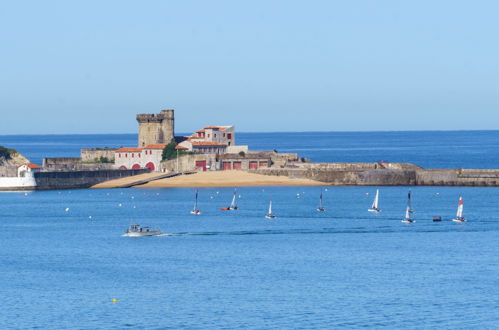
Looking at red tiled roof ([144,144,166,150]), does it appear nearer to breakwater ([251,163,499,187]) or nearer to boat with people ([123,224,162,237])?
breakwater ([251,163,499,187])

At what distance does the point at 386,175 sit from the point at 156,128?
43.5m

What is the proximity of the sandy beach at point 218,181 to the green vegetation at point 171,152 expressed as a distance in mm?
6124

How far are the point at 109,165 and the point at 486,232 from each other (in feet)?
277

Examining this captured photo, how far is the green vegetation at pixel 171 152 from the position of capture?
16911cm

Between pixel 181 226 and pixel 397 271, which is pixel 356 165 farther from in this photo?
pixel 397 271

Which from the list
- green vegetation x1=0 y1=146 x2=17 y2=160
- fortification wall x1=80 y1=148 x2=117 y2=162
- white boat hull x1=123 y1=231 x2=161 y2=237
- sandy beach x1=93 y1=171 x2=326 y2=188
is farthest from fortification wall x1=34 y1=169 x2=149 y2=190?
white boat hull x1=123 y1=231 x2=161 y2=237

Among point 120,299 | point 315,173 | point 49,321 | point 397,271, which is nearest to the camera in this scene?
point 49,321

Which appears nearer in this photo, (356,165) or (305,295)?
(305,295)

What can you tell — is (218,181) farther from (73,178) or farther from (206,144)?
(73,178)

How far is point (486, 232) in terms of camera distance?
100m

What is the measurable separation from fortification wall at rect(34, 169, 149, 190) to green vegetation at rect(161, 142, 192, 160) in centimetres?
818

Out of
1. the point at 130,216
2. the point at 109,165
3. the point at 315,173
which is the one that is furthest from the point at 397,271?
the point at 109,165

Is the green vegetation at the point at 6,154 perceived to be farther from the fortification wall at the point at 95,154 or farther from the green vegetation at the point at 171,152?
the green vegetation at the point at 171,152

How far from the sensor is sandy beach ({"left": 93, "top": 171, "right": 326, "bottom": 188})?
160 metres
